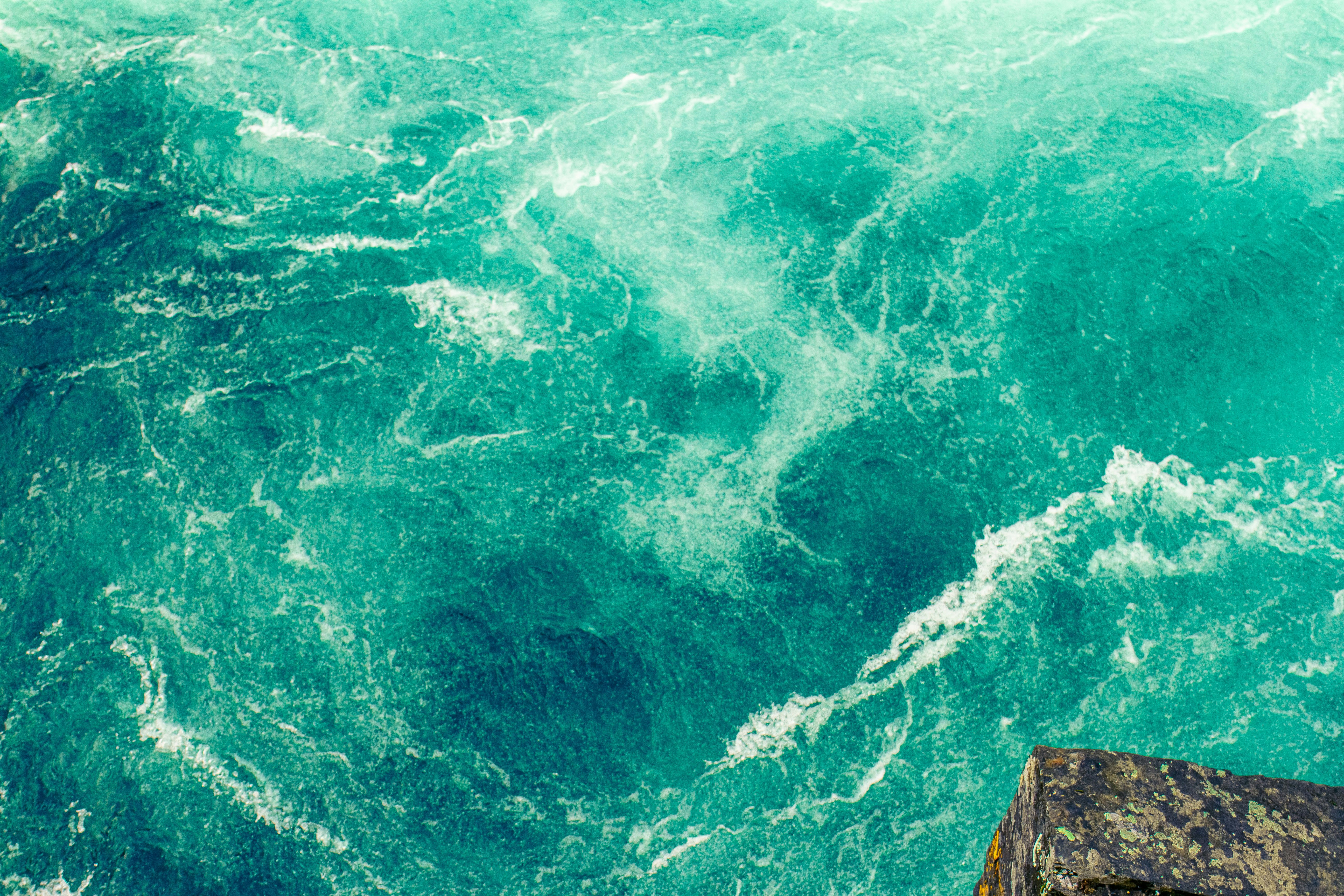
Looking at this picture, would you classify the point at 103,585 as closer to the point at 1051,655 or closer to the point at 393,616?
the point at 393,616

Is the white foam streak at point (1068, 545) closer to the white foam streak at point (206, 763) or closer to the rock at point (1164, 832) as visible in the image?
the white foam streak at point (206, 763)

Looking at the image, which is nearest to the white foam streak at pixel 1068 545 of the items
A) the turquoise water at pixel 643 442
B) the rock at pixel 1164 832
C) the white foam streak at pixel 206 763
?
the turquoise water at pixel 643 442

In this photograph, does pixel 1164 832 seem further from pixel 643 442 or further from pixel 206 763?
pixel 206 763

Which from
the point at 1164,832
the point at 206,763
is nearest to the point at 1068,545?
the point at 1164,832

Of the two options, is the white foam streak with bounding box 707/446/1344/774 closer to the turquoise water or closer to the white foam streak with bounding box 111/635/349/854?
the turquoise water

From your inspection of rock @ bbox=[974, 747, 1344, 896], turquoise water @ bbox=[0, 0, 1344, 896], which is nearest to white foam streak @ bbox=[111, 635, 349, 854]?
turquoise water @ bbox=[0, 0, 1344, 896]

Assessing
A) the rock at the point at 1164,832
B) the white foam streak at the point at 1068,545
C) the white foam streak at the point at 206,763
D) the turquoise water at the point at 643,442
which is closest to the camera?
the rock at the point at 1164,832
